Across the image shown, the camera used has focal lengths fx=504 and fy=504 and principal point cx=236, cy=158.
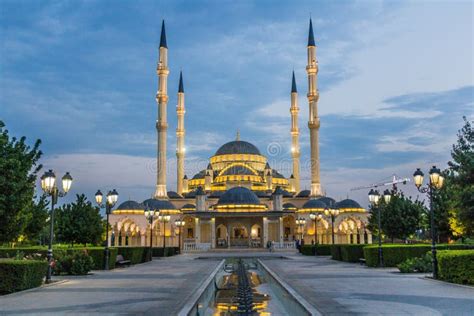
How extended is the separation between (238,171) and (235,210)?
18473 mm

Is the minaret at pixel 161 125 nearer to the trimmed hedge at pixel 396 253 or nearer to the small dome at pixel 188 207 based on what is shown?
→ the small dome at pixel 188 207

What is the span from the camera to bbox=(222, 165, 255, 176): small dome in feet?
259

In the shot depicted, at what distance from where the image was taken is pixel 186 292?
14.2 metres

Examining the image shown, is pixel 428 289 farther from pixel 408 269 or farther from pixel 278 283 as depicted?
pixel 408 269

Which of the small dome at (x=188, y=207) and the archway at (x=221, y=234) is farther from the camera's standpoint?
the archway at (x=221, y=234)

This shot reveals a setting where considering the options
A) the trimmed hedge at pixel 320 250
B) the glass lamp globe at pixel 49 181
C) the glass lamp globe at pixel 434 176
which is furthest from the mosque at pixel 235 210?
the glass lamp globe at pixel 49 181

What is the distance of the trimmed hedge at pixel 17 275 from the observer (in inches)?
539

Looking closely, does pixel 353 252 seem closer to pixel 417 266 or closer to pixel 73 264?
pixel 417 266

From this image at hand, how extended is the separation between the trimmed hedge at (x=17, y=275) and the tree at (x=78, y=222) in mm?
21507

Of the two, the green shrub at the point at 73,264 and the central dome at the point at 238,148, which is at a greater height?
the central dome at the point at 238,148

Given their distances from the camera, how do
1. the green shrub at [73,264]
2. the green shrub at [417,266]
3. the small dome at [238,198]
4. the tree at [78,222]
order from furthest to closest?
the small dome at [238,198]
the tree at [78,222]
the green shrub at [73,264]
the green shrub at [417,266]

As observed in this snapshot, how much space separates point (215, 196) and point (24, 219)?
5437 cm

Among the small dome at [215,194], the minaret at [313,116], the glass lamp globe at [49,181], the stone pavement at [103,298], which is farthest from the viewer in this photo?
the small dome at [215,194]

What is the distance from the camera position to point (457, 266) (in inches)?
594
